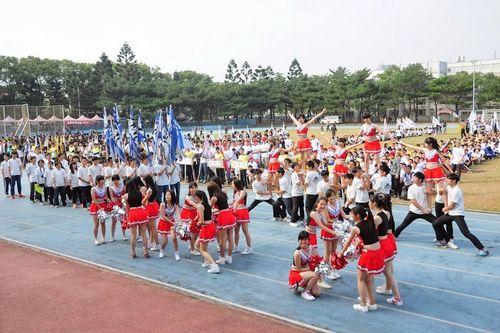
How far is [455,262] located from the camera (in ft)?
29.8

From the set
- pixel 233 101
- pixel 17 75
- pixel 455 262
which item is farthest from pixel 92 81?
pixel 455 262

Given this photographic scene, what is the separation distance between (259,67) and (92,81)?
112 feet

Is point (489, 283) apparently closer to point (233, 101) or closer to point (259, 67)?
point (233, 101)

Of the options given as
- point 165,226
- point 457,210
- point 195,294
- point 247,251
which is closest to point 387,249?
point 457,210

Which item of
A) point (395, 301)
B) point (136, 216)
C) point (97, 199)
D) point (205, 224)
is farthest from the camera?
point (97, 199)

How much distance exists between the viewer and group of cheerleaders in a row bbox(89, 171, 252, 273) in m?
9.11

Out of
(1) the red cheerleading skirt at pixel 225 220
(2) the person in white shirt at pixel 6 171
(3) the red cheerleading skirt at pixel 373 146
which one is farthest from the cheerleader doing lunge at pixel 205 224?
(2) the person in white shirt at pixel 6 171

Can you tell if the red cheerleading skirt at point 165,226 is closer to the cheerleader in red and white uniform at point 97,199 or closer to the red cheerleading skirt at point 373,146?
the cheerleader in red and white uniform at point 97,199

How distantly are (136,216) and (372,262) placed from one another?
5295mm

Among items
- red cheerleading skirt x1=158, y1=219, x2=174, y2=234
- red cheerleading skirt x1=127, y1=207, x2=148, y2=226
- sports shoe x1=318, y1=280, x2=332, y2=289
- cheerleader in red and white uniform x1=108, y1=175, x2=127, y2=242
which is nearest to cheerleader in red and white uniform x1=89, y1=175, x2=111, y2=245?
cheerleader in red and white uniform x1=108, y1=175, x2=127, y2=242

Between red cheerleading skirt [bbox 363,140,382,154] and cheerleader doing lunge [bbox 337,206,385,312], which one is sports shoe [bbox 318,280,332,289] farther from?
red cheerleading skirt [bbox 363,140,382,154]

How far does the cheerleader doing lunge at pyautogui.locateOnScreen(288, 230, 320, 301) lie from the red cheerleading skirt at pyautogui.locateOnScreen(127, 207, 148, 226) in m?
3.82

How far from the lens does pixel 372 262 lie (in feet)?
22.3

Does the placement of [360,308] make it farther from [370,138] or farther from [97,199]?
[97,199]
